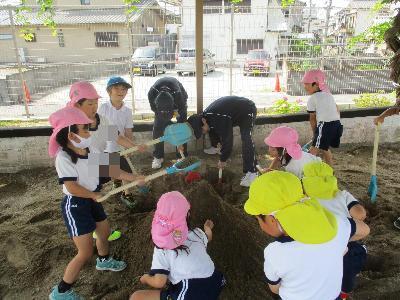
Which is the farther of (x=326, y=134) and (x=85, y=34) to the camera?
(x=85, y=34)

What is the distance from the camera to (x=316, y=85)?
3846mm

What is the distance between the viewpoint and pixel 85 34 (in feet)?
20.0

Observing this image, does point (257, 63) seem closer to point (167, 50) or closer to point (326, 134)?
point (167, 50)

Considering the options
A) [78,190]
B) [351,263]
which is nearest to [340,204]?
[351,263]

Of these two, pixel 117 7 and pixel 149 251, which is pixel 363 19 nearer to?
pixel 117 7

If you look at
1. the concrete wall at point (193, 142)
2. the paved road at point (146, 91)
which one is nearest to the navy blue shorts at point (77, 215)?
the concrete wall at point (193, 142)

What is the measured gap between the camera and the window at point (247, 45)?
20.3 ft

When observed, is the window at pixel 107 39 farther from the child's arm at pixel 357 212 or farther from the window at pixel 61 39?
the child's arm at pixel 357 212

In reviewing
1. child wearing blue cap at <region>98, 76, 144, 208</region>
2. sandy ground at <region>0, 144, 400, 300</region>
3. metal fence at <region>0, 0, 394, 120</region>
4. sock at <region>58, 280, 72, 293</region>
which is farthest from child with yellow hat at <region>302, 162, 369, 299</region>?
metal fence at <region>0, 0, 394, 120</region>

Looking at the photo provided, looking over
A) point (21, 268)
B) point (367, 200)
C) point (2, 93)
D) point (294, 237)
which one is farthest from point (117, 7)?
point (294, 237)

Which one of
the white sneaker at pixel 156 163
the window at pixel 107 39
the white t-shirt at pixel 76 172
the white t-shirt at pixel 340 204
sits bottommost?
the white sneaker at pixel 156 163

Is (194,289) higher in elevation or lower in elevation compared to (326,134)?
lower

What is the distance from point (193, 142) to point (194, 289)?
336cm

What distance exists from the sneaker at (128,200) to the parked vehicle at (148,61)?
2995 millimetres
